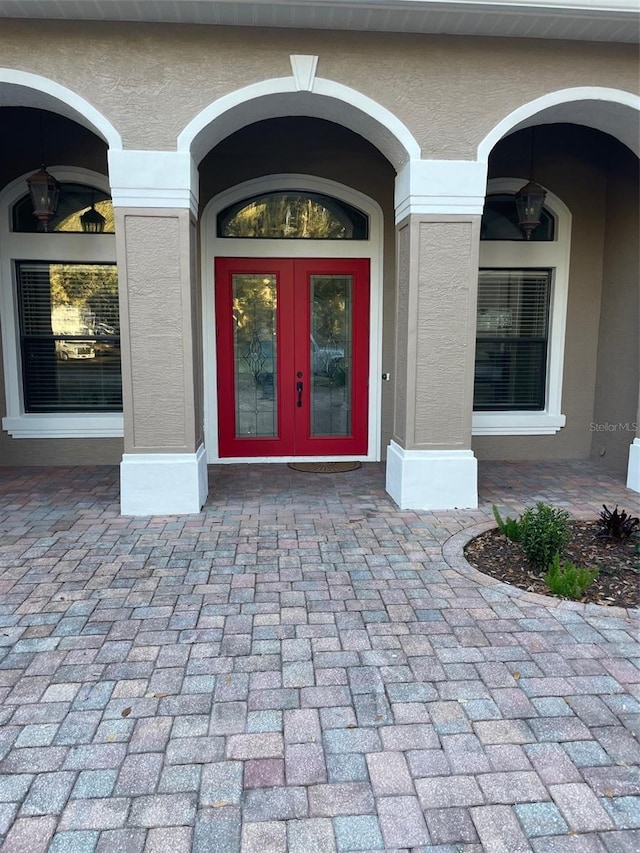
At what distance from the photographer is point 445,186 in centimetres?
466

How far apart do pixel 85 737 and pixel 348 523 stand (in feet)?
8.88

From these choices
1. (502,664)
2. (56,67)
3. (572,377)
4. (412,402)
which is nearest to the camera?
(502,664)

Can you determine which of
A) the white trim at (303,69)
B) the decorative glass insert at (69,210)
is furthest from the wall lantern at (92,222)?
the white trim at (303,69)

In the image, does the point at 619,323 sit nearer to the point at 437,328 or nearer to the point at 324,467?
the point at 437,328

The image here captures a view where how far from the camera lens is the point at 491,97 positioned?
457cm

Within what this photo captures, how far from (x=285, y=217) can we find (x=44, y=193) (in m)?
2.50

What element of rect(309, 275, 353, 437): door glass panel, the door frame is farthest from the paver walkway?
rect(309, 275, 353, 437): door glass panel

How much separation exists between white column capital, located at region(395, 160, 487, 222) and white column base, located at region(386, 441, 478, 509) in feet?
6.98

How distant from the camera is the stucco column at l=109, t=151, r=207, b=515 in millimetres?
4461

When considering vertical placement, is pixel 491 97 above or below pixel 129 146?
above

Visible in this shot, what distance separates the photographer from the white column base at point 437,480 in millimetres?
4949

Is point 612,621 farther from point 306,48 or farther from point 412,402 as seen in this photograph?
point 306,48

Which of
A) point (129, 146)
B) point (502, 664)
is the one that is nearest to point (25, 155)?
point (129, 146)

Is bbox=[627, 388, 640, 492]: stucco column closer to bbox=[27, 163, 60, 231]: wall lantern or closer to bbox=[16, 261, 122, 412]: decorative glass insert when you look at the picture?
bbox=[16, 261, 122, 412]: decorative glass insert
